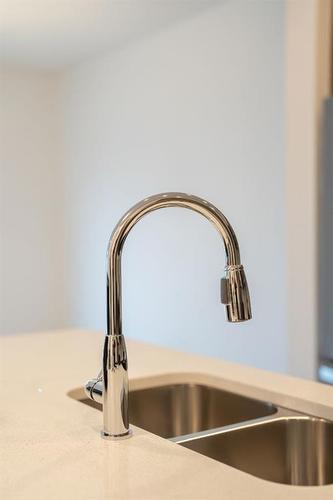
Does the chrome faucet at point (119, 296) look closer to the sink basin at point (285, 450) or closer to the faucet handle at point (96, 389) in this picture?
the faucet handle at point (96, 389)

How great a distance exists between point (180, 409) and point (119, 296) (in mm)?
672

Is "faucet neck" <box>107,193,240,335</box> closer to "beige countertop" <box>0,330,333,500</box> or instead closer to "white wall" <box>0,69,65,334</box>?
"beige countertop" <box>0,330,333,500</box>

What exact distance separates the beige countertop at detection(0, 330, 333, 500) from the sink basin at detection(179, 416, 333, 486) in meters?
0.05

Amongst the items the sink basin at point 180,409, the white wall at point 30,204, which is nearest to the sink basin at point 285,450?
the sink basin at point 180,409

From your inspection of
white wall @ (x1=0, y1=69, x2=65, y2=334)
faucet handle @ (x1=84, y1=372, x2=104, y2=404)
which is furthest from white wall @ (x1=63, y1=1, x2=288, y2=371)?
faucet handle @ (x1=84, y1=372, x2=104, y2=404)

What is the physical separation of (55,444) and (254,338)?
2814 mm

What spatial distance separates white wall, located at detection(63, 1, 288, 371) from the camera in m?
3.64

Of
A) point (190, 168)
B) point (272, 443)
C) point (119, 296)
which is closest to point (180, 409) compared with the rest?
point (272, 443)

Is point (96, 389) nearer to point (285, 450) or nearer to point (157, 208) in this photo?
point (157, 208)

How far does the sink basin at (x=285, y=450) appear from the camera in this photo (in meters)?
1.24

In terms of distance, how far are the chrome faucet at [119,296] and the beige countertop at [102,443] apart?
0.06 m

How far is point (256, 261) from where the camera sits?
12.2ft

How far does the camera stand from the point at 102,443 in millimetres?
1048

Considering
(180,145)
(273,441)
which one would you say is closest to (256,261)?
(180,145)
